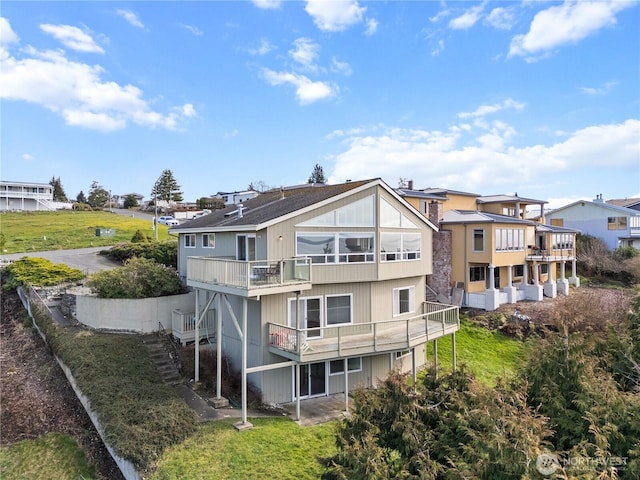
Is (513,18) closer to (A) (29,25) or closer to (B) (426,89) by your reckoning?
(B) (426,89)

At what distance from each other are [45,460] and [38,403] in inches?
127

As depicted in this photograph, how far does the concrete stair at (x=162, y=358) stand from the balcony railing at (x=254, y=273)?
3.85 m

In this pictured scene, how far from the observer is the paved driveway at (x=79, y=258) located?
93.8 ft

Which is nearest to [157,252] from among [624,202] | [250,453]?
[250,453]

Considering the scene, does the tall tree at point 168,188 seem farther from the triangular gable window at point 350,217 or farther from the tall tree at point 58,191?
the triangular gable window at point 350,217

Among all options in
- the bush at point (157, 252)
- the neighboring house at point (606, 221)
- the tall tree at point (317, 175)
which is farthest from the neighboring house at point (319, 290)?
the tall tree at point (317, 175)

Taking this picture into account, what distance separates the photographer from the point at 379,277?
16203mm

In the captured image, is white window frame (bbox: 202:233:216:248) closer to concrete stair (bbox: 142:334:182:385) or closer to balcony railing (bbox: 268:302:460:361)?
concrete stair (bbox: 142:334:182:385)

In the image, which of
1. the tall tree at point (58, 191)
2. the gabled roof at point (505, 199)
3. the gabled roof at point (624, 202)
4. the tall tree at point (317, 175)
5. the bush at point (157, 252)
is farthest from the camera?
the tall tree at point (58, 191)

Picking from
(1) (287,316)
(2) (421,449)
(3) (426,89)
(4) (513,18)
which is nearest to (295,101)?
(3) (426,89)

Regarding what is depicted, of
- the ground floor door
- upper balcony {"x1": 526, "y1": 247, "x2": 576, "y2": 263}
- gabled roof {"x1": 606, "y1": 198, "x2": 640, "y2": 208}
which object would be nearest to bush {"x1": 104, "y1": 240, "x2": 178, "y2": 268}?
the ground floor door

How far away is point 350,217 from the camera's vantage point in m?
15.9

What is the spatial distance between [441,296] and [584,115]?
13.2 meters

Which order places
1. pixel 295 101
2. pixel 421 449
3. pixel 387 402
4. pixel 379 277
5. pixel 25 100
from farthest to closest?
1. pixel 295 101
2. pixel 25 100
3. pixel 379 277
4. pixel 387 402
5. pixel 421 449
